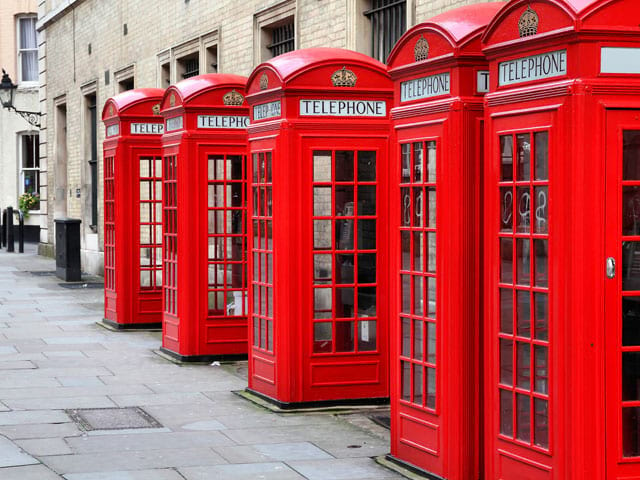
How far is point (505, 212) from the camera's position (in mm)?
6242

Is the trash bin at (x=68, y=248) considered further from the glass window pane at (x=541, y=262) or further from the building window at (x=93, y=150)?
the glass window pane at (x=541, y=262)

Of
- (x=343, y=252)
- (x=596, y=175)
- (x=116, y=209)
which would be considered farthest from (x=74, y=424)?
(x=116, y=209)

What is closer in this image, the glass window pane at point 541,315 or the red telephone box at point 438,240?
the glass window pane at point 541,315

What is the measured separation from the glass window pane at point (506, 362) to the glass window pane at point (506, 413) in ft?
0.22

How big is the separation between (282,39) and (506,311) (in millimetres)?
10490

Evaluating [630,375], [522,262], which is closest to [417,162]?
[522,262]

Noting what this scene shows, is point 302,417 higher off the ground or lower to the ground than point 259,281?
lower

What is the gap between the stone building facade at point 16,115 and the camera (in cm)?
3938

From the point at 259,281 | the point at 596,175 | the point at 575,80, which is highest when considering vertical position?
the point at 575,80

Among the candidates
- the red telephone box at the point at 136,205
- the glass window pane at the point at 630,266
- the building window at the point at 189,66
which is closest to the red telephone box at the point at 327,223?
the glass window pane at the point at 630,266

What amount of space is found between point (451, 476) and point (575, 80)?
8.01 ft

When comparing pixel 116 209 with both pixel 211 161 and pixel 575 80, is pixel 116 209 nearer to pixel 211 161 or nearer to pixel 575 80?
pixel 211 161

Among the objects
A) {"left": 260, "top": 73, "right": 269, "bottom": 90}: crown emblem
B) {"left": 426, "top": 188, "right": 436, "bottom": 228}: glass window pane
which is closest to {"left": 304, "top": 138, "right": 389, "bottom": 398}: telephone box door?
{"left": 260, "top": 73, "right": 269, "bottom": 90}: crown emblem

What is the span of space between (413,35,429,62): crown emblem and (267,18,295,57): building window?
879cm
